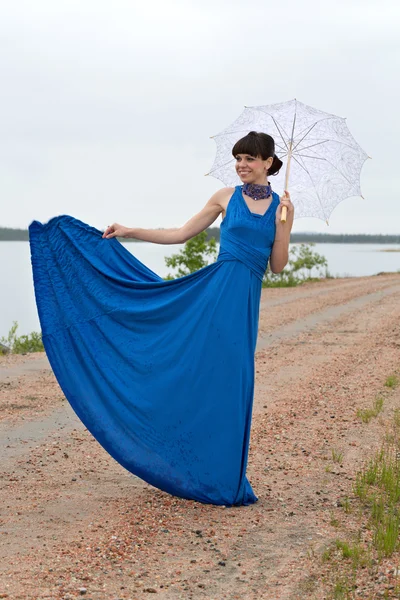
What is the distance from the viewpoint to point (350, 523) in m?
5.17

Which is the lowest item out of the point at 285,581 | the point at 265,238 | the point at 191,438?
the point at 285,581

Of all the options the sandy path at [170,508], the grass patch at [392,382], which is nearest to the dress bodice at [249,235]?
the sandy path at [170,508]

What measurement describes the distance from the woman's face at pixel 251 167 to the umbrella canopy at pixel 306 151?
0.57m

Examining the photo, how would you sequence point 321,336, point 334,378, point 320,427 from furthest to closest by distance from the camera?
point 321,336 < point 334,378 < point 320,427

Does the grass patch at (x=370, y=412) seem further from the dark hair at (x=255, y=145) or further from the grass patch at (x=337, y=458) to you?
the dark hair at (x=255, y=145)

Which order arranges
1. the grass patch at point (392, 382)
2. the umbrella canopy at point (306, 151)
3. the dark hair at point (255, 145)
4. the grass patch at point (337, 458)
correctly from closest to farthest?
the dark hair at point (255, 145) → the umbrella canopy at point (306, 151) → the grass patch at point (337, 458) → the grass patch at point (392, 382)

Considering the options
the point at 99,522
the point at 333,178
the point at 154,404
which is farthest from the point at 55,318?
the point at 333,178

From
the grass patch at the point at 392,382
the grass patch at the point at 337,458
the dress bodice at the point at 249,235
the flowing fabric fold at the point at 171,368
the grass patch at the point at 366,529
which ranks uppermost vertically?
the dress bodice at the point at 249,235

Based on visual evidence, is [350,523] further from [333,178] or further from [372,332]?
[372,332]

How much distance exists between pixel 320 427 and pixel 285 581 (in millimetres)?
3624

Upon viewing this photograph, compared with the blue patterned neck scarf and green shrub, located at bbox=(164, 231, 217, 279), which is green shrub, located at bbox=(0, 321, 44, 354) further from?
the blue patterned neck scarf

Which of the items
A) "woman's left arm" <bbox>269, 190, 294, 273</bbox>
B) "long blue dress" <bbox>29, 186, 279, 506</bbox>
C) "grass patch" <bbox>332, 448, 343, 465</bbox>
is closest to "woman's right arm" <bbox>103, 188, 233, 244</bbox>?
"long blue dress" <bbox>29, 186, 279, 506</bbox>

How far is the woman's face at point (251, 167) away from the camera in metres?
5.25

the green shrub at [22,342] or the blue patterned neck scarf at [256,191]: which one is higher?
the blue patterned neck scarf at [256,191]
